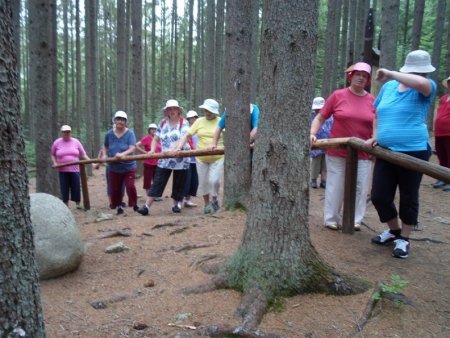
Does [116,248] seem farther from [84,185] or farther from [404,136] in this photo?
[84,185]

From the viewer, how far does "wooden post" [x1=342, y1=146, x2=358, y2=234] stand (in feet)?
14.5

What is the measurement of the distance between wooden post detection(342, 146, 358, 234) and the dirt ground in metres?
0.15

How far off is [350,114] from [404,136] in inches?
32.4

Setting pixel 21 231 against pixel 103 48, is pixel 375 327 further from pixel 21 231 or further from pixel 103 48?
pixel 103 48

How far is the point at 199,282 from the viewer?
10.9 feet

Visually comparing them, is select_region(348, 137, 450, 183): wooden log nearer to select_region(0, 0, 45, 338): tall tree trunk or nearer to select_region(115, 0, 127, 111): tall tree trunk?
select_region(0, 0, 45, 338): tall tree trunk

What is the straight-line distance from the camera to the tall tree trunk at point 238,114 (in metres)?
5.42

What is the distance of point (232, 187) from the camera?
555 cm

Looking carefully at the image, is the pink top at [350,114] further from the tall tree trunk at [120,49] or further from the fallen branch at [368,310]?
the tall tree trunk at [120,49]

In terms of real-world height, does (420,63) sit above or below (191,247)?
above

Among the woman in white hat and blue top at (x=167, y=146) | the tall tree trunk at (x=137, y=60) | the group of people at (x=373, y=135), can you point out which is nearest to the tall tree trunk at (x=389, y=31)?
the group of people at (x=373, y=135)

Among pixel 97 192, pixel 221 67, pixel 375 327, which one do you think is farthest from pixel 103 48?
pixel 375 327

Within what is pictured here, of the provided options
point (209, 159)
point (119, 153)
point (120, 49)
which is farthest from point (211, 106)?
point (120, 49)

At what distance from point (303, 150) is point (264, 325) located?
4.06 ft
